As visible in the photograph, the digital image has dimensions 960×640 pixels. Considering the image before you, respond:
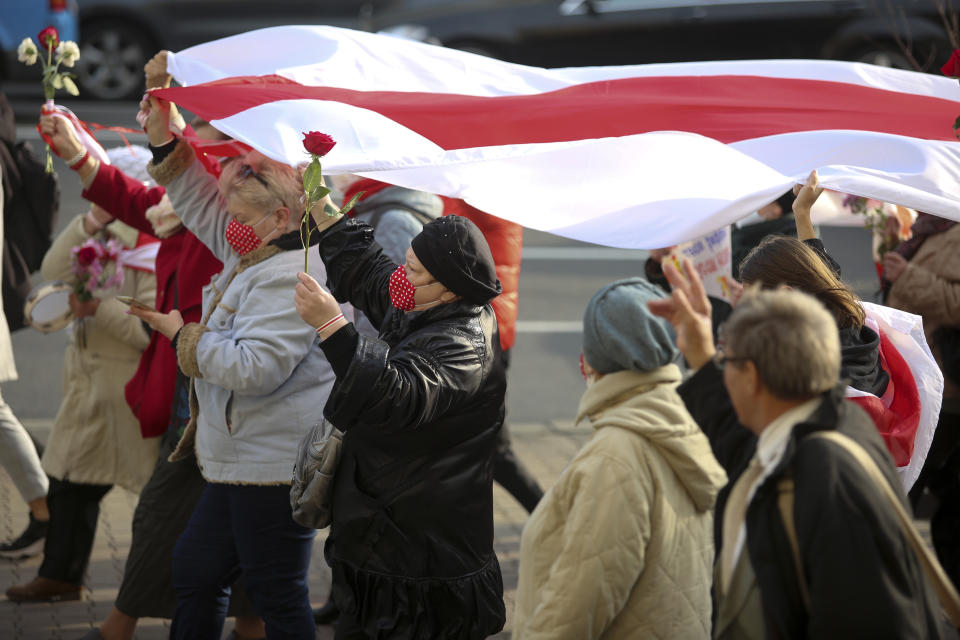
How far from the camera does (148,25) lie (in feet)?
46.5

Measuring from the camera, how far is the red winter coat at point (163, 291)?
14.8 ft

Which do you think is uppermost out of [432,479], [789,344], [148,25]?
[789,344]

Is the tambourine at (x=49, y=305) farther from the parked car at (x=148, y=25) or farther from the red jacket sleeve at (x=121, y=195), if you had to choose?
the parked car at (x=148, y=25)

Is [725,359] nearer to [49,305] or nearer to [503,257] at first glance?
[503,257]

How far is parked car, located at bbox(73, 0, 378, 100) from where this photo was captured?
14117 mm

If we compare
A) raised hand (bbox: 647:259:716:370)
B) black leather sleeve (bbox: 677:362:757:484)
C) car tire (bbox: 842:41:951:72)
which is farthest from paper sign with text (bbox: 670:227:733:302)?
car tire (bbox: 842:41:951:72)

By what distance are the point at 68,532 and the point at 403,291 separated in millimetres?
2268

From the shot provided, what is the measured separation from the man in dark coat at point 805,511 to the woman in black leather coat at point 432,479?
1128mm

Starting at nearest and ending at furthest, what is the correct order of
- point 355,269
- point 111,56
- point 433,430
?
point 433,430 < point 355,269 < point 111,56

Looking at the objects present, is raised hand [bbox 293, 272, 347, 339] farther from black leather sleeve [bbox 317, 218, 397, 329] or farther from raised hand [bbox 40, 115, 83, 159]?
raised hand [bbox 40, 115, 83, 159]

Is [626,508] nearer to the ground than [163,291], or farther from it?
farther from it

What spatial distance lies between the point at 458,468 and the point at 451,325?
424mm

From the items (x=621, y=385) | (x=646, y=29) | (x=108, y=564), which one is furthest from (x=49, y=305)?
(x=646, y=29)

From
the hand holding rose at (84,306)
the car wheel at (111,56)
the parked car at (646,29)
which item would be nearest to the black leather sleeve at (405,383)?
the hand holding rose at (84,306)
